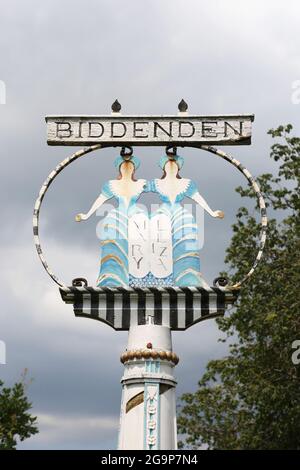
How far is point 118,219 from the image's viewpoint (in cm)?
1054

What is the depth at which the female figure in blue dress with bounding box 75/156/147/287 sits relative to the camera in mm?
10375

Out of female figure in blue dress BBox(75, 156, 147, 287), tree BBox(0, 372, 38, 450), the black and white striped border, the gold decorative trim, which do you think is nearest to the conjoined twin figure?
female figure in blue dress BBox(75, 156, 147, 287)

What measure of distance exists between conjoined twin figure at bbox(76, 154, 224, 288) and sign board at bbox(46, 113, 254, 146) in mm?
352

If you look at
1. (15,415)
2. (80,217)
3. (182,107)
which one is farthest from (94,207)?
(15,415)

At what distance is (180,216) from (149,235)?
0.41 meters

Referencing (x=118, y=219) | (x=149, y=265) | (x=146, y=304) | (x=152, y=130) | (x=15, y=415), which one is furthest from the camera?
(x=15, y=415)

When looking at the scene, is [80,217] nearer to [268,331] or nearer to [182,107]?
[182,107]

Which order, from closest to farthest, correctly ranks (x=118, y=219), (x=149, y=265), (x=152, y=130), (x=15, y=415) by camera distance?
1. (x=149, y=265)
2. (x=118, y=219)
3. (x=152, y=130)
4. (x=15, y=415)

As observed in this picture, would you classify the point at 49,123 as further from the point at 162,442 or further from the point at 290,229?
the point at 290,229

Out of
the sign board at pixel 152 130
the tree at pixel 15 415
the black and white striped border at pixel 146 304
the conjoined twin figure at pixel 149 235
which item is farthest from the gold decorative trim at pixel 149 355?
the tree at pixel 15 415

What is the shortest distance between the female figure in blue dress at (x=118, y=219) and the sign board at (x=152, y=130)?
1.00 ft

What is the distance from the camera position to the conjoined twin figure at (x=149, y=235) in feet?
34.0

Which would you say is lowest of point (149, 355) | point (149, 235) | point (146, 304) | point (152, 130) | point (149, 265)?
point (149, 355)
